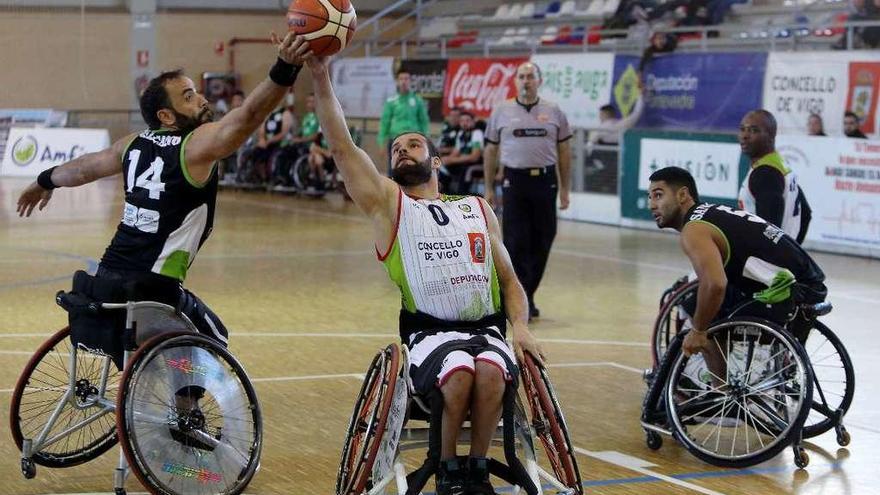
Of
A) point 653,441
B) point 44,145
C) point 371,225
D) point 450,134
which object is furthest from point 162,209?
point 44,145

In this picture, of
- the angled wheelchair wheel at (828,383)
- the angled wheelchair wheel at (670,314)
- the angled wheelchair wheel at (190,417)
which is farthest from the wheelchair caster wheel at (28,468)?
the angled wheelchair wheel at (828,383)

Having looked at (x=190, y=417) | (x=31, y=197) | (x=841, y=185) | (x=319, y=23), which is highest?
A: (x=319, y=23)

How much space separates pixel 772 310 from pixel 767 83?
405 inches

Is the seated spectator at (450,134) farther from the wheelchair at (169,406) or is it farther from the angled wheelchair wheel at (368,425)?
the angled wheelchair wheel at (368,425)

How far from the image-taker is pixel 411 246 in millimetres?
5449

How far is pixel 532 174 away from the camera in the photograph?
1073cm

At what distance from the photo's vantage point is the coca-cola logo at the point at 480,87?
68.9ft

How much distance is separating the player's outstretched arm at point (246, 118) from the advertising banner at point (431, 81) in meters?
17.4

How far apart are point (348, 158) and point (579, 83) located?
14552mm

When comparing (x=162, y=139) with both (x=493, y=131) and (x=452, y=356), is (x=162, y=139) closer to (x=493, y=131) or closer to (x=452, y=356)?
(x=452, y=356)

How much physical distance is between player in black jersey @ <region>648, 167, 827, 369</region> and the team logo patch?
1.32 meters

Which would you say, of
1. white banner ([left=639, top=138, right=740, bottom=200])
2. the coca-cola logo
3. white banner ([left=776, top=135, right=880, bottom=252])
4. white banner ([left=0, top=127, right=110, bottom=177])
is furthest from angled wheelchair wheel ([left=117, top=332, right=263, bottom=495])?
white banner ([left=0, top=127, right=110, bottom=177])

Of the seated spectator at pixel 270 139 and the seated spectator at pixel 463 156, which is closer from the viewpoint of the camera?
the seated spectator at pixel 463 156

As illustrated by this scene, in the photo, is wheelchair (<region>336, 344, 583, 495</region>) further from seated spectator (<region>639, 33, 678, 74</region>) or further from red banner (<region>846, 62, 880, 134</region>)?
seated spectator (<region>639, 33, 678, 74</region>)
